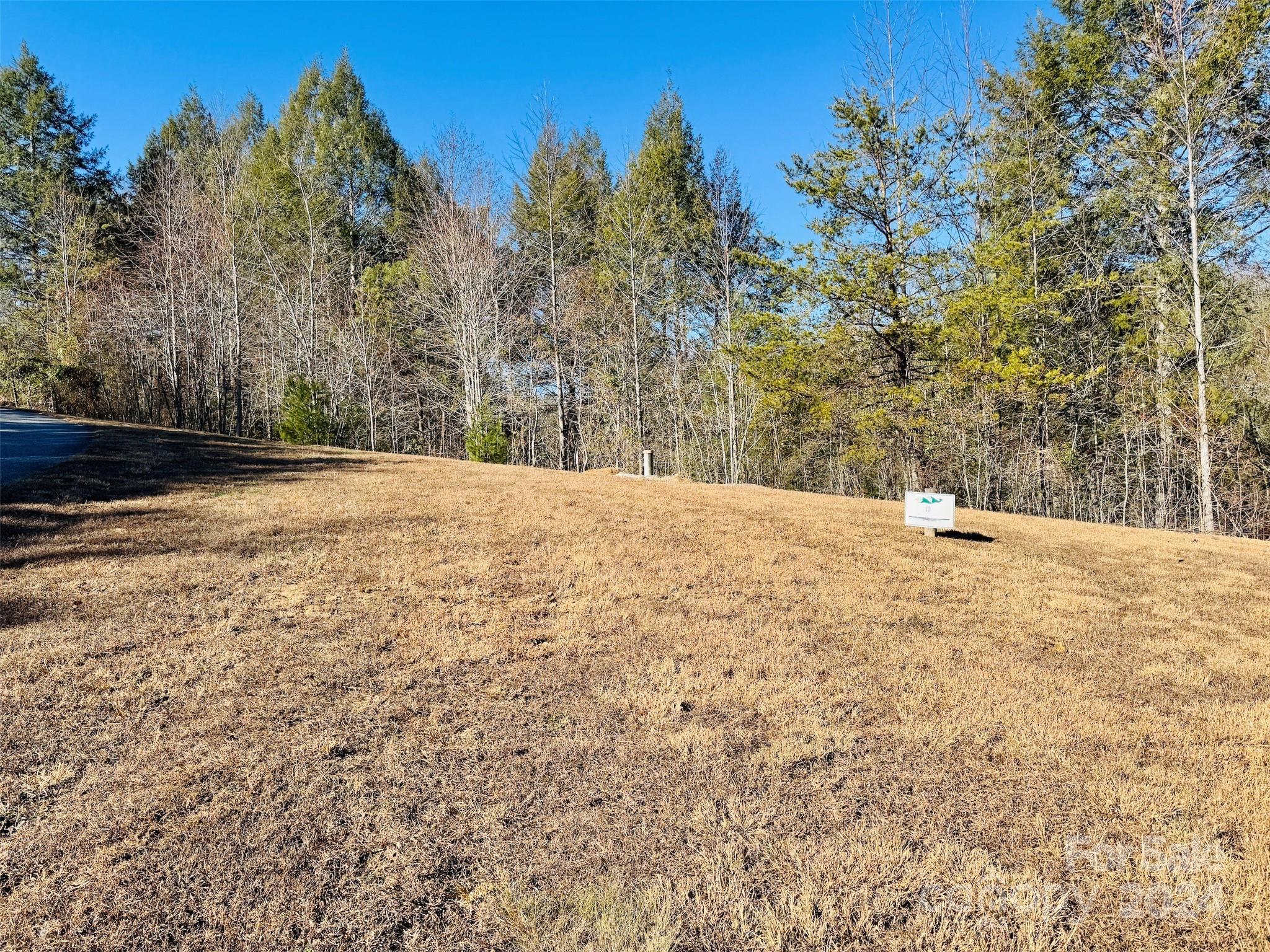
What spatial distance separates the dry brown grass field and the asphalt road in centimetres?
156

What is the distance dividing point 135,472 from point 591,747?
23.2ft

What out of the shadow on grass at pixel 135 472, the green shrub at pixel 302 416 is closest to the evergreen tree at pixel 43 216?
the green shrub at pixel 302 416

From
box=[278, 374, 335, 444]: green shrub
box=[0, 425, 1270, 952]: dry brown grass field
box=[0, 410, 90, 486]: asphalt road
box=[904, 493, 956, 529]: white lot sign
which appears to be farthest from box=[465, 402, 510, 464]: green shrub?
box=[904, 493, 956, 529]: white lot sign

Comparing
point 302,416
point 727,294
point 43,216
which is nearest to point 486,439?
point 302,416

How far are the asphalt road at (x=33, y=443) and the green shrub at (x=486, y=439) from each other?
23.1ft

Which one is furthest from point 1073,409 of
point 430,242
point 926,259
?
point 430,242

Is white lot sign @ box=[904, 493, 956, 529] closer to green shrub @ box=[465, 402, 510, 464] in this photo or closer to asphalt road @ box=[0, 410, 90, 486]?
asphalt road @ box=[0, 410, 90, 486]

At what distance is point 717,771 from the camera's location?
2.63m

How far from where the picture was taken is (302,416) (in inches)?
538

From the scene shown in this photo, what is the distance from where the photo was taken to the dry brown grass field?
1.87 m

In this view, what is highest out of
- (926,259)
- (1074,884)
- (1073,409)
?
(926,259)

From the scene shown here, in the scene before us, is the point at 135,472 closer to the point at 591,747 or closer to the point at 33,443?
the point at 33,443

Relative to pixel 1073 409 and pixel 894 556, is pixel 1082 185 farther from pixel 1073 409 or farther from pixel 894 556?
pixel 894 556

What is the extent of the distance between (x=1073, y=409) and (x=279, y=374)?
71.8 feet
